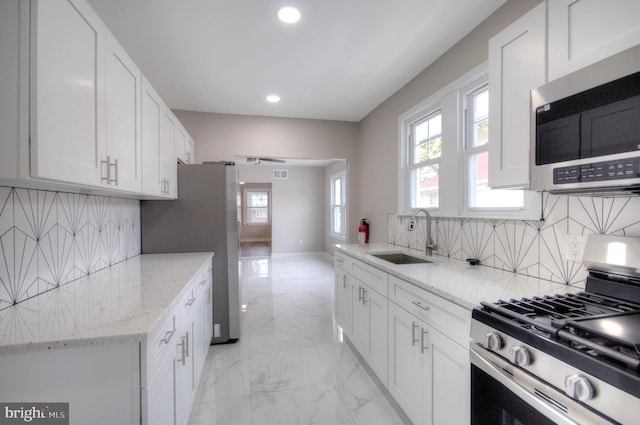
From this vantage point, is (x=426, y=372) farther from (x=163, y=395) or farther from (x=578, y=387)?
(x=163, y=395)

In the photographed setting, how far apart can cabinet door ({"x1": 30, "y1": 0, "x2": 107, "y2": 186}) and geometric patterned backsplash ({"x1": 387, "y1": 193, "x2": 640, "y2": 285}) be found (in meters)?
2.26

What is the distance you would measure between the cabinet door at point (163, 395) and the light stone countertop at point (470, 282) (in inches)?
50.5

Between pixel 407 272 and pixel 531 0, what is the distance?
1.79m

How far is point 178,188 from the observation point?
276 cm

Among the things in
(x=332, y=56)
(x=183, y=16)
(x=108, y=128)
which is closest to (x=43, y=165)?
(x=108, y=128)

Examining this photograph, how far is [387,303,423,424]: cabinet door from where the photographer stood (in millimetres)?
1603

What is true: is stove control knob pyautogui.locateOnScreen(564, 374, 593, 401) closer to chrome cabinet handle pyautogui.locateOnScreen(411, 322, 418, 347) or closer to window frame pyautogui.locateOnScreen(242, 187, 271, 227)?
chrome cabinet handle pyautogui.locateOnScreen(411, 322, 418, 347)

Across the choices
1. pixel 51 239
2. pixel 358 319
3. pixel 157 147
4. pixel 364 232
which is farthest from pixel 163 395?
pixel 364 232

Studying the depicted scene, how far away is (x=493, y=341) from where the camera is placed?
1.04 metres

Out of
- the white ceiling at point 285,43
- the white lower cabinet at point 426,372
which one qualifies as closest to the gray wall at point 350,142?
the white ceiling at point 285,43

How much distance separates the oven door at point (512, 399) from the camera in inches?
32.0

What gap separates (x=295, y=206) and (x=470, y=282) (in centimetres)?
661

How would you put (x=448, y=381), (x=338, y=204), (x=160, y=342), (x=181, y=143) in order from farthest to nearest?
(x=338, y=204)
(x=181, y=143)
(x=448, y=381)
(x=160, y=342)

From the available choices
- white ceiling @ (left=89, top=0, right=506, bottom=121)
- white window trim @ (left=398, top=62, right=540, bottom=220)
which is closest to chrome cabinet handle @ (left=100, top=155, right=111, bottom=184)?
white ceiling @ (left=89, top=0, right=506, bottom=121)
